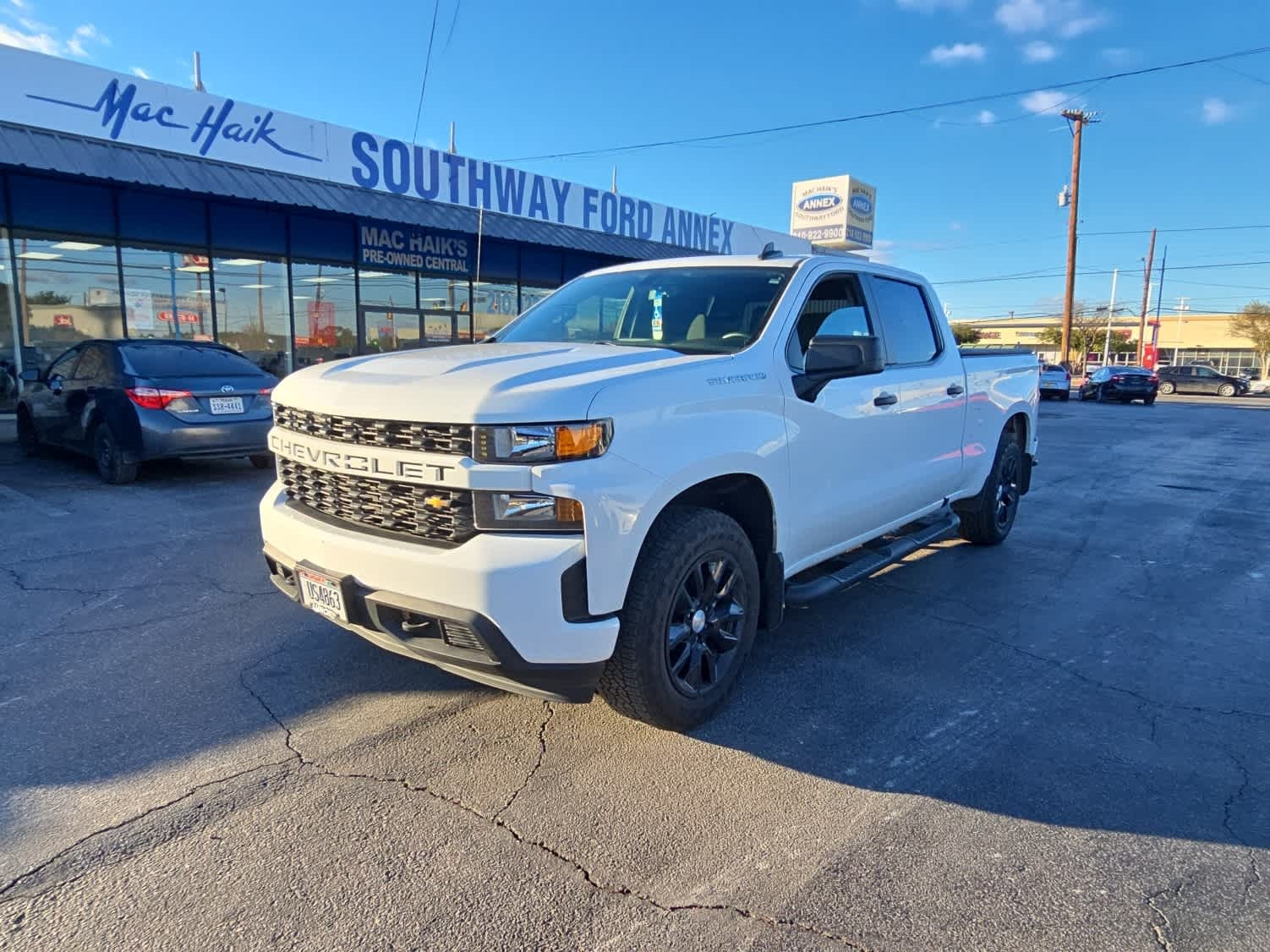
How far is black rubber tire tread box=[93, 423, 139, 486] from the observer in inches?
322

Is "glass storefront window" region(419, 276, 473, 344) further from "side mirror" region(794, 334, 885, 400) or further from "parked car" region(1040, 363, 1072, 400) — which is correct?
"parked car" region(1040, 363, 1072, 400)

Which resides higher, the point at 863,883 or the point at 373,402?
the point at 373,402

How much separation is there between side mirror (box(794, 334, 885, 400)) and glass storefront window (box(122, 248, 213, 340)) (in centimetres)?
1330

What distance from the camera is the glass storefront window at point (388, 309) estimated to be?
17344mm

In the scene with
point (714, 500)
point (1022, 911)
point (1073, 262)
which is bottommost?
point (1022, 911)

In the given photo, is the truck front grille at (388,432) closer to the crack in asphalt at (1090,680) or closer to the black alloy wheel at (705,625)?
the black alloy wheel at (705,625)

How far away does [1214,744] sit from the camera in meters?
3.41

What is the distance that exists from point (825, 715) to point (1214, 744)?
1.59m

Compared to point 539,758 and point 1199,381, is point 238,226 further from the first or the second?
point 1199,381

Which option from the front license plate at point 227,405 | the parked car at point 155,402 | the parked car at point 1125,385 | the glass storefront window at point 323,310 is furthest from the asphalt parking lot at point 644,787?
the parked car at point 1125,385

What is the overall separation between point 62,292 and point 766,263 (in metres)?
13.7

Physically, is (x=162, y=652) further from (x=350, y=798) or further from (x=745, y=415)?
(x=745, y=415)

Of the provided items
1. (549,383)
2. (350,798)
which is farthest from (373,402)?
(350,798)

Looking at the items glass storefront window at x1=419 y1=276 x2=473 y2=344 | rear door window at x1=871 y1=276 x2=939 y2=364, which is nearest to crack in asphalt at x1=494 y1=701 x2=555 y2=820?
rear door window at x1=871 y1=276 x2=939 y2=364
